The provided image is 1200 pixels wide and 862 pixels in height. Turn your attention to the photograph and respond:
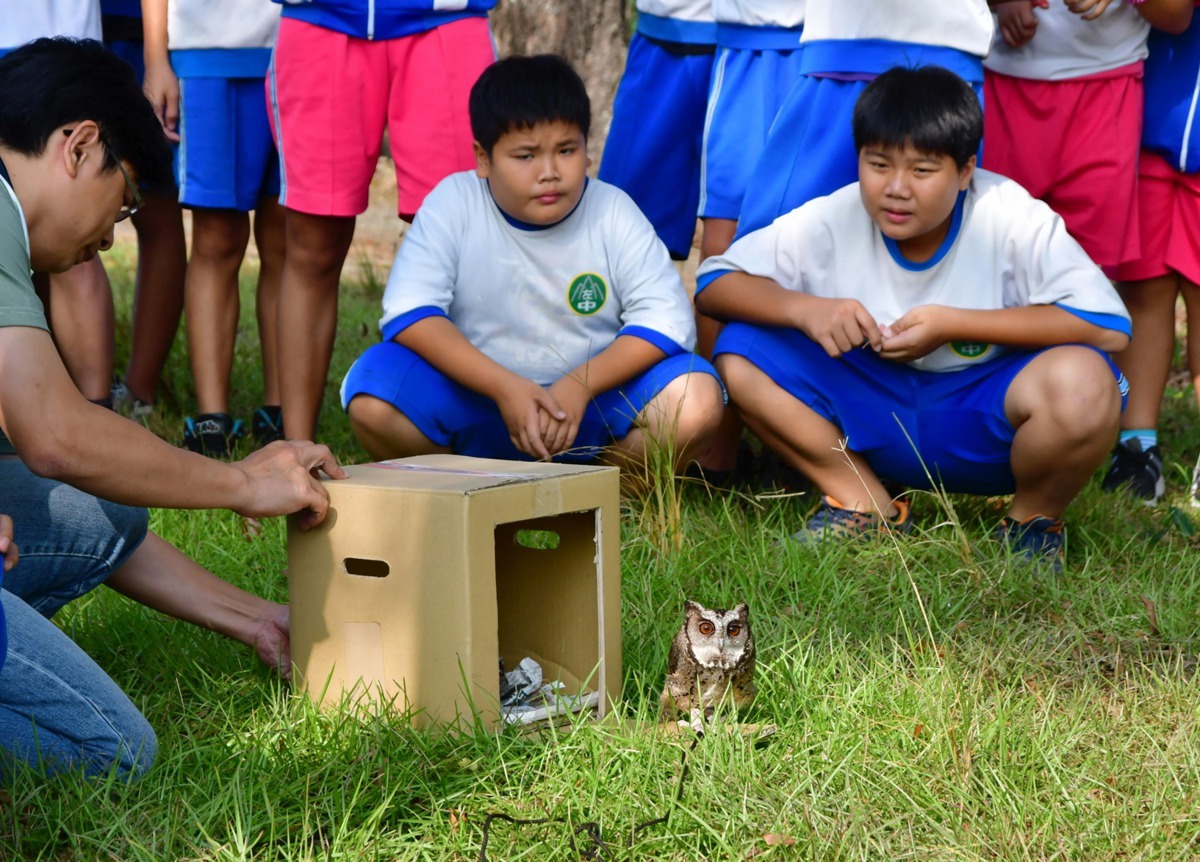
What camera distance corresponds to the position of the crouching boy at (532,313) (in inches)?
131

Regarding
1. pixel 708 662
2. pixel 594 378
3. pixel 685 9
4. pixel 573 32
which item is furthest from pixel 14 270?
pixel 573 32

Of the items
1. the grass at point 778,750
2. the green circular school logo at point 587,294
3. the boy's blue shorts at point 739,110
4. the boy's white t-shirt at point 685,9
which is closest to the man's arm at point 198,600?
the grass at point 778,750

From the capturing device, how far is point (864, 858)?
1.83 metres

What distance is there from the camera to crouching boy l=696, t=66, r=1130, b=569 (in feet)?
10.5

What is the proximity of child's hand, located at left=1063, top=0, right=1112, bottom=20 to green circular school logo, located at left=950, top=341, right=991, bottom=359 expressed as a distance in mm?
959

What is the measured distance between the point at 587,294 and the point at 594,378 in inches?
11.0

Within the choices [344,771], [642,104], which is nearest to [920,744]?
[344,771]

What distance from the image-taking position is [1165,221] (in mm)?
3951

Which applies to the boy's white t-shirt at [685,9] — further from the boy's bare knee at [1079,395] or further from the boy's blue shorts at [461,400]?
the boy's bare knee at [1079,395]

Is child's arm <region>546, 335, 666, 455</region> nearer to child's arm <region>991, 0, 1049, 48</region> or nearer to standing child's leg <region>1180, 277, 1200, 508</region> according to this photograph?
child's arm <region>991, 0, 1049, 48</region>

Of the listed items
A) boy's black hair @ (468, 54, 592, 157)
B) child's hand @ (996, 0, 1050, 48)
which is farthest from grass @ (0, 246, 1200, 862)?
child's hand @ (996, 0, 1050, 48)

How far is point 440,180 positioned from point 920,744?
213 centimetres

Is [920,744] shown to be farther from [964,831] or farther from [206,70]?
[206,70]

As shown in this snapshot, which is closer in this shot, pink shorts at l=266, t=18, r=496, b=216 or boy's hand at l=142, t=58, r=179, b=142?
pink shorts at l=266, t=18, r=496, b=216
